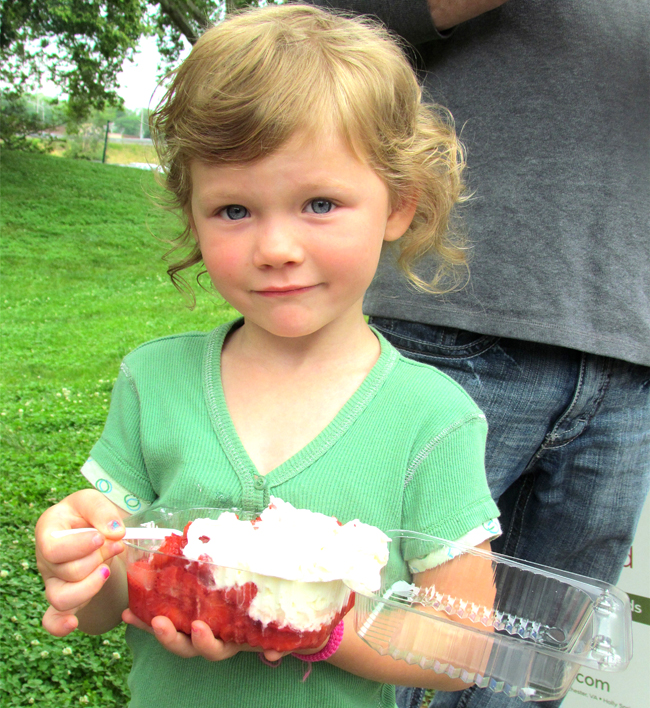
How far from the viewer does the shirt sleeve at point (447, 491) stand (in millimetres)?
1177

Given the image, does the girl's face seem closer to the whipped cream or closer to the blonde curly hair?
the blonde curly hair

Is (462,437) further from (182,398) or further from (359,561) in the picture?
(182,398)

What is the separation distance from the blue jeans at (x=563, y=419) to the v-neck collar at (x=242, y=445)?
0.28 meters

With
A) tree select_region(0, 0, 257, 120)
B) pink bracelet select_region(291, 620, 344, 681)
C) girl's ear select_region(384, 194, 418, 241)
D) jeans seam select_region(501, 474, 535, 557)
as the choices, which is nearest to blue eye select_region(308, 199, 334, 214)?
girl's ear select_region(384, 194, 418, 241)

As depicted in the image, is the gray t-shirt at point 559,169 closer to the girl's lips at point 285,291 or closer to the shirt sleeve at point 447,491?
the shirt sleeve at point 447,491

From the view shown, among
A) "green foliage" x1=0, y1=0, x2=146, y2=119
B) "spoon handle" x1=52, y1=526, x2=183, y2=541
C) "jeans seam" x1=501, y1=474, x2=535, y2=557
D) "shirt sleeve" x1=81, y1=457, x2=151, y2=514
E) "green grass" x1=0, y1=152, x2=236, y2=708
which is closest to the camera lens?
"spoon handle" x1=52, y1=526, x2=183, y2=541

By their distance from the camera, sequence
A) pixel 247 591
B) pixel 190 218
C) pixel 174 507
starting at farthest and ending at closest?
pixel 190 218 < pixel 174 507 < pixel 247 591

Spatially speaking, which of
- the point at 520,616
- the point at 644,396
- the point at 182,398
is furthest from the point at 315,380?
the point at 644,396

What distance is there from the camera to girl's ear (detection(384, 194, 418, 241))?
1352 mm

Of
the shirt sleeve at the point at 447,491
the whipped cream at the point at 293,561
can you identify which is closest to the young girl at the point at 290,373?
the shirt sleeve at the point at 447,491

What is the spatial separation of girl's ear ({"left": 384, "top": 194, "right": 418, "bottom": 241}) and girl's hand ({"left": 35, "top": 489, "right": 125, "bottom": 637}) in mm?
717

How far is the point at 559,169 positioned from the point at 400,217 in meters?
0.42

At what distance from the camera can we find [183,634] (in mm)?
1002

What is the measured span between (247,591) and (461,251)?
0.90 metres
